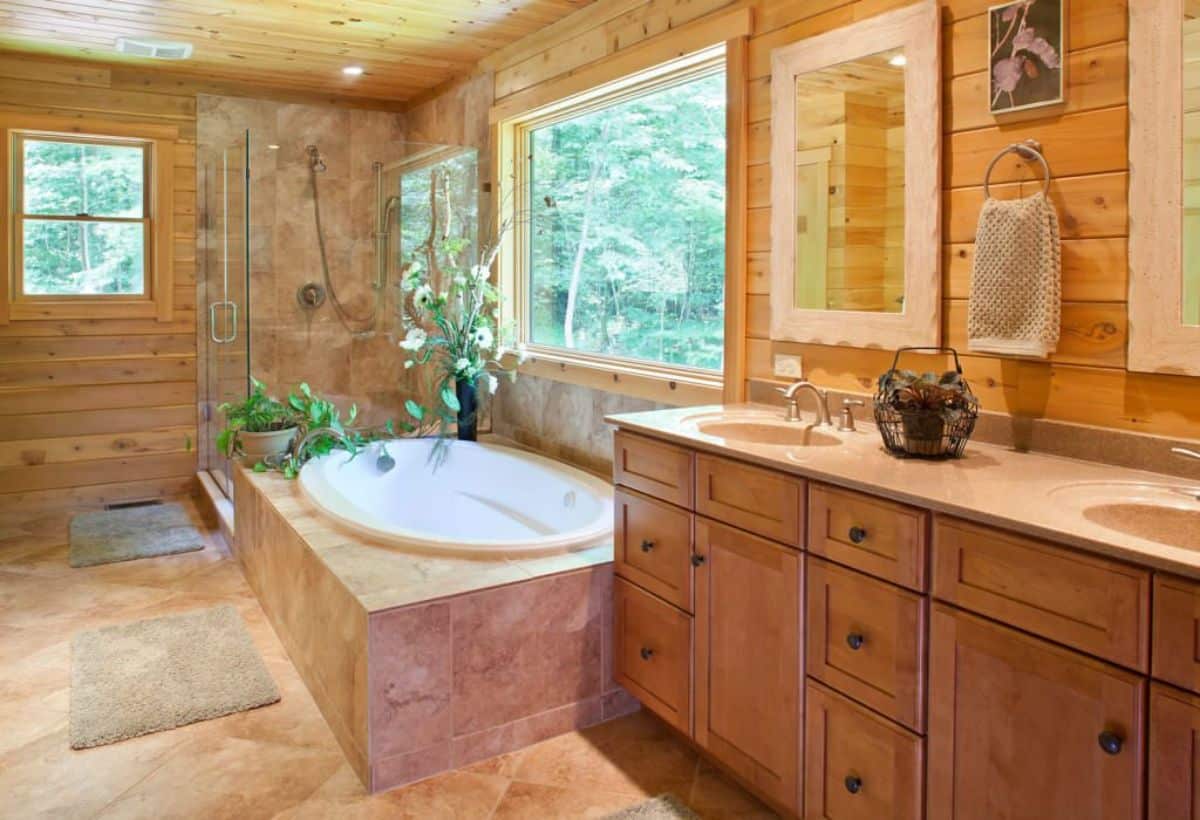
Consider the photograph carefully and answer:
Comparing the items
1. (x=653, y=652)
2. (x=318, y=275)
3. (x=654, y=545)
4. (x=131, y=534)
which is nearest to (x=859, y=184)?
(x=654, y=545)

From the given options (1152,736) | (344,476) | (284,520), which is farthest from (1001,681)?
(344,476)

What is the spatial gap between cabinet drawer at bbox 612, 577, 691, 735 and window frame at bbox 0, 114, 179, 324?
11.6 feet

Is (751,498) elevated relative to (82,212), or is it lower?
lower

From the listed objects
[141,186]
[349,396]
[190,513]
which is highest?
[141,186]

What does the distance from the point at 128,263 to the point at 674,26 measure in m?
3.30

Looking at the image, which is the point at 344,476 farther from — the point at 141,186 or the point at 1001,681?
the point at 1001,681

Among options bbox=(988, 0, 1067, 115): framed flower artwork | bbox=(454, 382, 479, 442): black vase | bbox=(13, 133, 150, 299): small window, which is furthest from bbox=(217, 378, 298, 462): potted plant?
bbox=(988, 0, 1067, 115): framed flower artwork

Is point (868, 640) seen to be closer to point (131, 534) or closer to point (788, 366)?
point (788, 366)

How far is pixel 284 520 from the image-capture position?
316cm

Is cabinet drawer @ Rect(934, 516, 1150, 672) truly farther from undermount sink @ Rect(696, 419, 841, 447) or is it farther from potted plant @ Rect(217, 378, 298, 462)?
potted plant @ Rect(217, 378, 298, 462)

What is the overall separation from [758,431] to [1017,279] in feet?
2.57

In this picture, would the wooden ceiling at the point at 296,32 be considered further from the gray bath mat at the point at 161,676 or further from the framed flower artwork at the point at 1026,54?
the gray bath mat at the point at 161,676

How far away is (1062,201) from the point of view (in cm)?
199

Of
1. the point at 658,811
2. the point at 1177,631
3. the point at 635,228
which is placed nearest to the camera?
the point at 1177,631
